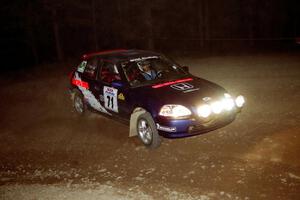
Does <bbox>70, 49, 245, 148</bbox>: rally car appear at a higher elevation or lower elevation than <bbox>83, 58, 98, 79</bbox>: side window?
lower

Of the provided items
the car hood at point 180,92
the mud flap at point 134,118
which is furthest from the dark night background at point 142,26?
the mud flap at point 134,118

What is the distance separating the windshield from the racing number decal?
45cm

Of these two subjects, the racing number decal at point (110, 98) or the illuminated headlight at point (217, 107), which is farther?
the racing number decal at point (110, 98)

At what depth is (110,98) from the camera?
705cm

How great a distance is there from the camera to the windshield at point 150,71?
6.78 m

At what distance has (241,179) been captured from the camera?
4844mm

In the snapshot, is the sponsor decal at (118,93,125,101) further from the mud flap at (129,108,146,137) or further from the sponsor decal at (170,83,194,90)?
the sponsor decal at (170,83,194,90)

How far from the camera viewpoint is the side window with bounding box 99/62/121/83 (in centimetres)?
695

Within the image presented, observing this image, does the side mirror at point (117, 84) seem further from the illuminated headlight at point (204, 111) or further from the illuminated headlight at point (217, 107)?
the illuminated headlight at point (217, 107)

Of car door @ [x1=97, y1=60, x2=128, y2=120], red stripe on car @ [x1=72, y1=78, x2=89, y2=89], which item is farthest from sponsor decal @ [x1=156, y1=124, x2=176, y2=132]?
red stripe on car @ [x1=72, y1=78, x2=89, y2=89]

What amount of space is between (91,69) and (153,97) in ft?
7.78

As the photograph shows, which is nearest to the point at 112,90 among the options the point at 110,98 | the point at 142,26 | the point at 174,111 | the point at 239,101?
A: the point at 110,98

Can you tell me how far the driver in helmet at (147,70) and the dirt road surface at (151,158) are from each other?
1.33 m

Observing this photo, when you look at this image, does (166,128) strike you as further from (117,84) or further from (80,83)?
(80,83)
